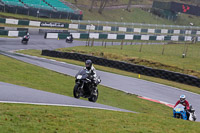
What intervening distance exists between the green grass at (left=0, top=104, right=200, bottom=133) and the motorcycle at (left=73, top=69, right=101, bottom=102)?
3.33 m

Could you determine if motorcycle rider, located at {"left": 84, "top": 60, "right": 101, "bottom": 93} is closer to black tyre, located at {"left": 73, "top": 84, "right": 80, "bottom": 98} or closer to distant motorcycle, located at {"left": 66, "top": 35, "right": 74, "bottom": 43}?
black tyre, located at {"left": 73, "top": 84, "right": 80, "bottom": 98}

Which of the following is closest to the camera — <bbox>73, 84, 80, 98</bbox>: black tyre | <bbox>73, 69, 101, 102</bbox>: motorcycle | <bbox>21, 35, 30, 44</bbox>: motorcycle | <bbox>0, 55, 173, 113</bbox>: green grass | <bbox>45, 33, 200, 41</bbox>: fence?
<bbox>73, 69, 101, 102</bbox>: motorcycle

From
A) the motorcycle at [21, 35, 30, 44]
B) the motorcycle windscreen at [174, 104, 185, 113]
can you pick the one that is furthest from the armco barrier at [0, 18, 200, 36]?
the motorcycle windscreen at [174, 104, 185, 113]

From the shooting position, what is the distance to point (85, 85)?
46.7 ft

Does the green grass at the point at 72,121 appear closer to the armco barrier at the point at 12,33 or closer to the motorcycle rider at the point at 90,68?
the motorcycle rider at the point at 90,68

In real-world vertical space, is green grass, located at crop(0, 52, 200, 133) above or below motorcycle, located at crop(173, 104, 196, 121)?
above

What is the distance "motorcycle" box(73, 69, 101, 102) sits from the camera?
13930 millimetres

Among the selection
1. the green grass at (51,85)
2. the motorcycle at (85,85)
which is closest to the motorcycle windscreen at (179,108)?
the green grass at (51,85)

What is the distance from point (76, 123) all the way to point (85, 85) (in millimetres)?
5480

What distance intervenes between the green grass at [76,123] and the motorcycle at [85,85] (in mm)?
3327

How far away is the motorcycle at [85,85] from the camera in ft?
45.7

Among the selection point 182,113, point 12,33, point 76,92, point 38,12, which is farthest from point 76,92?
point 38,12

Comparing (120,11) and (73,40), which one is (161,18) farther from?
(73,40)

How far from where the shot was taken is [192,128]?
10.4 meters
